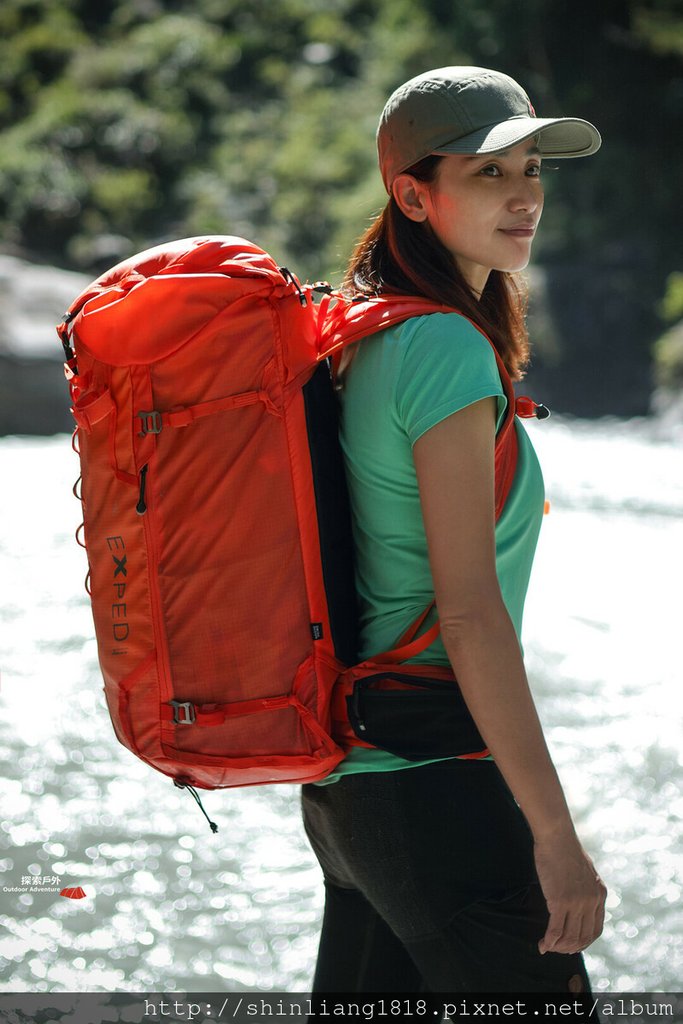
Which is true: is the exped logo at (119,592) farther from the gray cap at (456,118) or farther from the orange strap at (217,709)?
the gray cap at (456,118)

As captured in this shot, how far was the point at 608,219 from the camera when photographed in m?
17.6

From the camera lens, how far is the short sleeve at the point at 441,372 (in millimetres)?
1300

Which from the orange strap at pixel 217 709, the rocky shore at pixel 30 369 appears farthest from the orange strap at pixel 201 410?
the rocky shore at pixel 30 369

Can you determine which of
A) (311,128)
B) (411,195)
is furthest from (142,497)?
(311,128)

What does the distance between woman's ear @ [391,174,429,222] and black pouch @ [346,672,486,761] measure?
61 centimetres

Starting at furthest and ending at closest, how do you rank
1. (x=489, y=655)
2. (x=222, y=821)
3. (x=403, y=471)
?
1. (x=222, y=821)
2. (x=403, y=471)
3. (x=489, y=655)

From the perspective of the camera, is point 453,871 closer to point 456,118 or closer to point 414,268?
point 414,268

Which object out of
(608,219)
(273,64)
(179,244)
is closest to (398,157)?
(179,244)

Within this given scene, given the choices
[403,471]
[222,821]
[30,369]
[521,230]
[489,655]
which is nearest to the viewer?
[489,655]

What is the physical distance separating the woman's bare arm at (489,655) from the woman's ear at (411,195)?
347mm

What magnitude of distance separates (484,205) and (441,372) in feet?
0.99

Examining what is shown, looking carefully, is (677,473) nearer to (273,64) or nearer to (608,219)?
(608,219)

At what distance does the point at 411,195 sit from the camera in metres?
1.52

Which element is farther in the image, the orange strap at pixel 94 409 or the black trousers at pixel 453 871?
the orange strap at pixel 94 409
